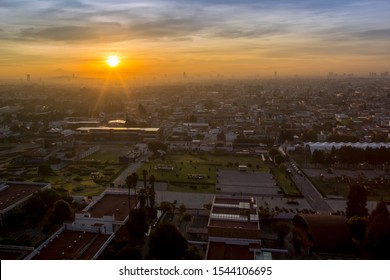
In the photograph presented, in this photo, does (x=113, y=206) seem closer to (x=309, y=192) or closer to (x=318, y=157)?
(x=309, y=192)

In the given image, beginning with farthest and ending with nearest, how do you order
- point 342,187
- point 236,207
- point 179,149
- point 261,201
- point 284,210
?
point 179,149
point 342,187
point 261,201
point 284,210
point 236,207

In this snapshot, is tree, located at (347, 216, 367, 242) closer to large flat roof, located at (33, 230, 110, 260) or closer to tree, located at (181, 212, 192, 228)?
tree, located at (181, 212, 192, 228)

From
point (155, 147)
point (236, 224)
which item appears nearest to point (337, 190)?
point (236, 224)

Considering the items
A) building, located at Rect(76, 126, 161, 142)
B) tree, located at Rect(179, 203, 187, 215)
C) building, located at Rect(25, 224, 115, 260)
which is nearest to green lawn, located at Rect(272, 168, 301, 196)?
tree, located at Rect(179, 203, 187, 215)

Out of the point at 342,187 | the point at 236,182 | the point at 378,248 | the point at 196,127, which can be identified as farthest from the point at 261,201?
the point at 196,127

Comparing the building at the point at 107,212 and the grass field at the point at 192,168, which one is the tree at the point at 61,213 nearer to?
the building at the point at 107,212

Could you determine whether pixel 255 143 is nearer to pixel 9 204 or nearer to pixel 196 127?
pixel 196 127
